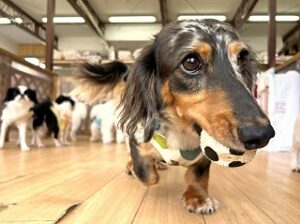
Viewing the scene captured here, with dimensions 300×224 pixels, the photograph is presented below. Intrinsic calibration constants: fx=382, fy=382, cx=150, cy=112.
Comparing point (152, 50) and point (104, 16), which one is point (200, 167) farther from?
point (104, 16)

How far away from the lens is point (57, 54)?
6984 mm

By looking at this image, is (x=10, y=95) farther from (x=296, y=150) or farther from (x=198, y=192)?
(x=198, y=192)

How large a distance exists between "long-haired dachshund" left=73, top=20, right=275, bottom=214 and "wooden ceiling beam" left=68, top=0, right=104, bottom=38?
6.30m

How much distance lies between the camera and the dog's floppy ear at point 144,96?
1180 mm

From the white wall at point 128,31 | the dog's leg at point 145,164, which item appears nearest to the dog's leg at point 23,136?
the dog's leg at point 145,164

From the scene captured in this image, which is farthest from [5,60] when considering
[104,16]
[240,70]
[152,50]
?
[104,16]

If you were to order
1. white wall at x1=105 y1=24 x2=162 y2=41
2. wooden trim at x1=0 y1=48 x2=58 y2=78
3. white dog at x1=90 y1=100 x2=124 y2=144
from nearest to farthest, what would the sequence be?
wooden trim at x1=0 y1=48 x2=58 y2=78, white dog at x1=90 y1=100 x2=124 y2=144, white wall at x1=105 y1=24 x2=162 y2=41

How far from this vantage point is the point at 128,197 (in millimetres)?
1291

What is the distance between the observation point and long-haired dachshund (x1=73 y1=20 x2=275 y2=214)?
2.75ft

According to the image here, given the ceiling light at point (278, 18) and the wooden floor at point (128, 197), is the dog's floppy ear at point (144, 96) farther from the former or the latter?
the ceiling light at point (278, 18)

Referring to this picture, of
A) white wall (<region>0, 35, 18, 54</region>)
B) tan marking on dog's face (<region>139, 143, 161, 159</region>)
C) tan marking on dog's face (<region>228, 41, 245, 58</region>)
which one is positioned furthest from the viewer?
white wall (<region>0, 35, 18, 54</region>)

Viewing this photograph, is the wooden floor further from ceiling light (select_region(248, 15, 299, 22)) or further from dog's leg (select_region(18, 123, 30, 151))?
ceiling light (select_region(248, 15, 299, 22))

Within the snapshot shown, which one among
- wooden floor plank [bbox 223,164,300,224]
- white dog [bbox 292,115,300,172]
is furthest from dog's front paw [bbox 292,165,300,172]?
wooden floor plank [bbox 223,164,300,224]

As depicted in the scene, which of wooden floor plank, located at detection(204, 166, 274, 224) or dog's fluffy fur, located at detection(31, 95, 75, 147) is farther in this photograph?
dog's fluffy fur, located at detection(31, 95, 75, 147)
